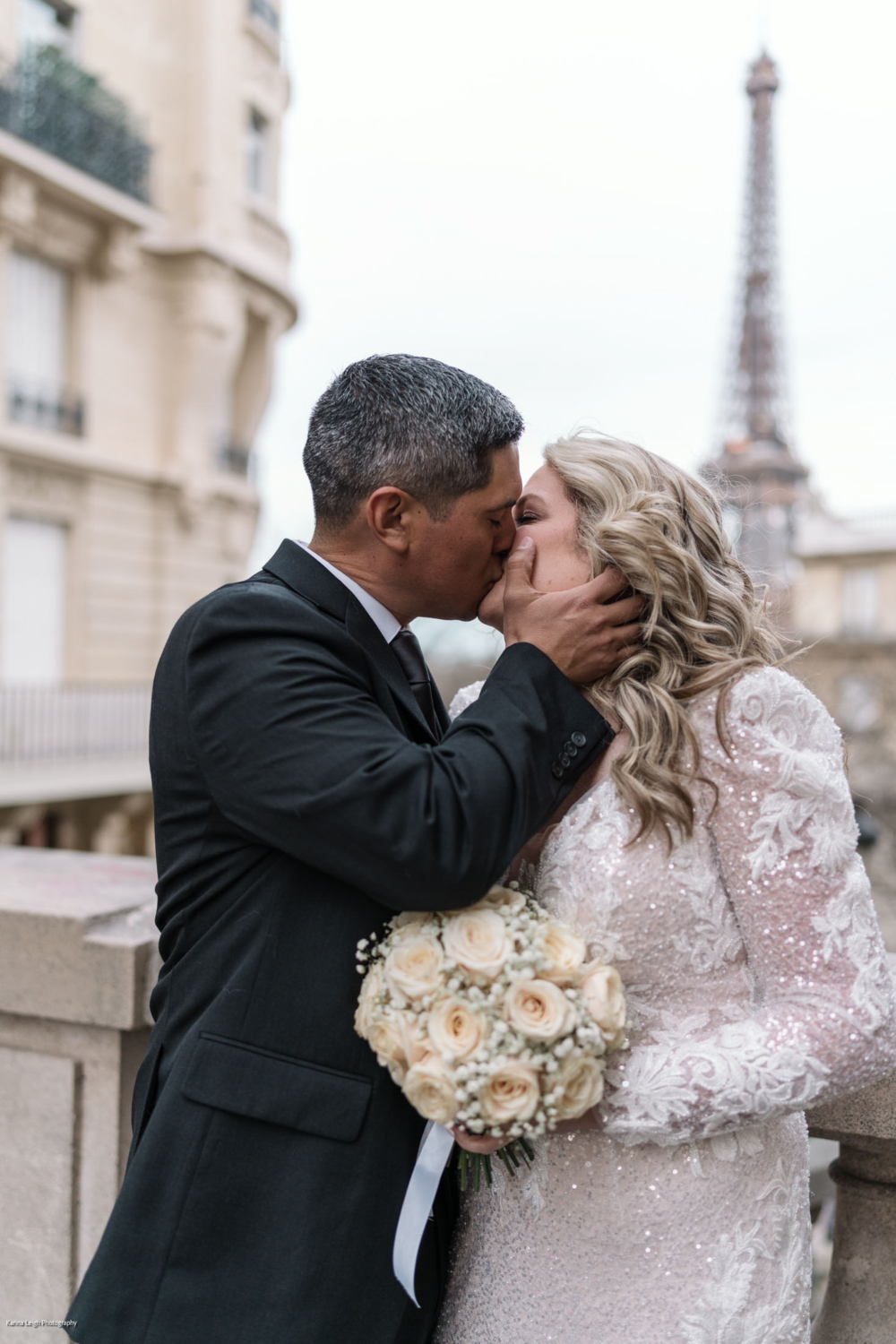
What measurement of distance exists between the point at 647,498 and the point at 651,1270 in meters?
1.31

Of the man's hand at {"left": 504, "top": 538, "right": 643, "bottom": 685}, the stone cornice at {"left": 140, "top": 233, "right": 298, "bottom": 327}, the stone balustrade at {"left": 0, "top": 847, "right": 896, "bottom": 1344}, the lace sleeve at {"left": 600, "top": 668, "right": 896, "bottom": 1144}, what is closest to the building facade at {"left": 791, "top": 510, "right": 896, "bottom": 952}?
the stone cornice at {"left": 140, "top": 233, "right": 298, "bottom": 327}

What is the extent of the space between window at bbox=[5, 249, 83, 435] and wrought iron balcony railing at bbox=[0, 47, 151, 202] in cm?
141

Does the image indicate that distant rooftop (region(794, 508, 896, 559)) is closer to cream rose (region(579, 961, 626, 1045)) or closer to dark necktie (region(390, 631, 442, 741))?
dark necktie (region(390, 631, 442, 741))

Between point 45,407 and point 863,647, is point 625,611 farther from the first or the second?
point 863,647

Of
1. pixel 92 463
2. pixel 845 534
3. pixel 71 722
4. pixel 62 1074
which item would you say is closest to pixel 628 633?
pixel 62 1074

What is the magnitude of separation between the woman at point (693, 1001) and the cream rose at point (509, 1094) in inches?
11.1

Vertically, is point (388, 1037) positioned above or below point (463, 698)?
below

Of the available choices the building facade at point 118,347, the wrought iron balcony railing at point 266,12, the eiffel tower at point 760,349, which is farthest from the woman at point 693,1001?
the eiffel tower at point 760,349

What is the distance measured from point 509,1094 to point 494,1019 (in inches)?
4.0

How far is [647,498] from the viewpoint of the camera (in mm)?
2023

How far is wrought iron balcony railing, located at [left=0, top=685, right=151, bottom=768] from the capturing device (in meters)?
12.8

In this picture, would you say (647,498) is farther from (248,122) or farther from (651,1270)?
(248,122)

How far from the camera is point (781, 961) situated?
1748 mm

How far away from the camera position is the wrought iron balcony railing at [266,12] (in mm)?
16234
